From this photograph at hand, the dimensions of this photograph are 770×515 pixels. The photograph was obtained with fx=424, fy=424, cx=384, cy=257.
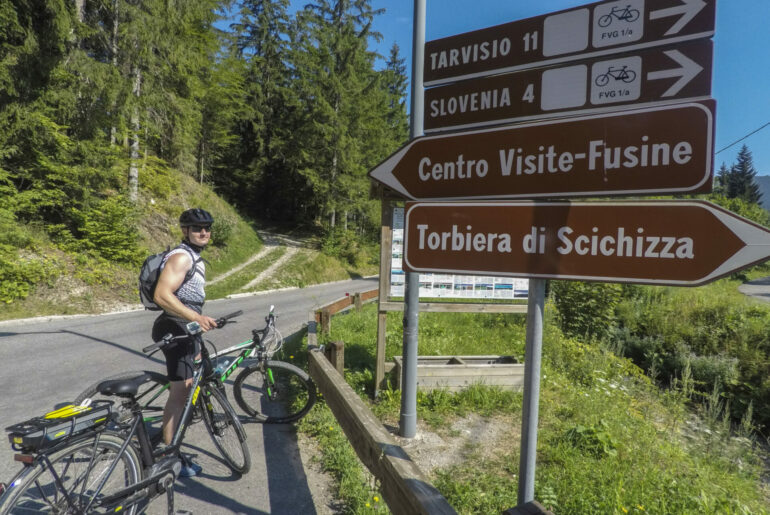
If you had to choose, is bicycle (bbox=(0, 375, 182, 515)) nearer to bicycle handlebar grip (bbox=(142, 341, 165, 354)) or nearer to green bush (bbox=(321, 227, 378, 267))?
bicycle handlebar grip (bbox=(142, 341, 165, 354))

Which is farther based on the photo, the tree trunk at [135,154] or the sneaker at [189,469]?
the tree trunk at [135,154]

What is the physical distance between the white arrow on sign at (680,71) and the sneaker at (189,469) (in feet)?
12.9

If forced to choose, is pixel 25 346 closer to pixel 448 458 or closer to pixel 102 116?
pixel 448 458

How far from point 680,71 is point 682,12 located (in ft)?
0.77

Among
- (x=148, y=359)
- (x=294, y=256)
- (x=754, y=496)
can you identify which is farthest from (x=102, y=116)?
(x=754, y=496)

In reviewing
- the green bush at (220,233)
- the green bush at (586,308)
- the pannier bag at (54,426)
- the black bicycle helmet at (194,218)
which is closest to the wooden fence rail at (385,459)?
the pannier bag at (54,426)

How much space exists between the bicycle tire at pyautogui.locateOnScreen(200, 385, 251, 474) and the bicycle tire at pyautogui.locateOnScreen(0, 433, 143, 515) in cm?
84

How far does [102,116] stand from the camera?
13.2 metres

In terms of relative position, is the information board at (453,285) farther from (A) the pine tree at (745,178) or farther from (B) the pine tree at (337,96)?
(A) the pine tree at (745,178)

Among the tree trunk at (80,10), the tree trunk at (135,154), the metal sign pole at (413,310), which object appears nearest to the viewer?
the metal sign pole at (413,310)

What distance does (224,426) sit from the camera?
3.56 meters

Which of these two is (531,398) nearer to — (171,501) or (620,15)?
(620,15)

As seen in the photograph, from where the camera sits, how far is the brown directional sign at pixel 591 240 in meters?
1.45

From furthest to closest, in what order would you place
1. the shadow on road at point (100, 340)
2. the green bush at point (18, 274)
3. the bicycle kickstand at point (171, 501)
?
the green bush at point (18, 274) < the shadow on road at point (100, 340) < the bicycle kickstand at point (171, 501)
